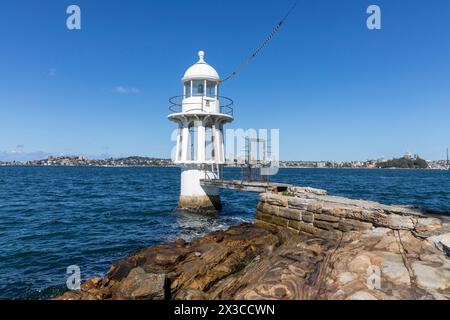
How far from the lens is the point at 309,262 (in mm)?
6855

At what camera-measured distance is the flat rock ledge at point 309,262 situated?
5.52m

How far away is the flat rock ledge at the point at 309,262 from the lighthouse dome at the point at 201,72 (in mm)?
12772

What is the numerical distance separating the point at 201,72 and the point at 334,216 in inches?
594

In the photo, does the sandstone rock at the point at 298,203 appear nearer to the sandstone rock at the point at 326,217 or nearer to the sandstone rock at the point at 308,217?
the sandstone rock at the point at 308,217

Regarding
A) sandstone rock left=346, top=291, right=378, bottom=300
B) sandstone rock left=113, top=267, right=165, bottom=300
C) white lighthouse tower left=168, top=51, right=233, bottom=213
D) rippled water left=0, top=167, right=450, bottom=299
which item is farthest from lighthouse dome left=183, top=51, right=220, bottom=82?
sandstone rock left=346, top=291, right=378, bottom=300

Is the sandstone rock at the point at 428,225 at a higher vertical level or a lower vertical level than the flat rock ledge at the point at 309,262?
higher

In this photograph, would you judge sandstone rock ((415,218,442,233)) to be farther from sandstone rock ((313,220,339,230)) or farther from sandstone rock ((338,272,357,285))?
sandstone rock ((338,272,357,285))

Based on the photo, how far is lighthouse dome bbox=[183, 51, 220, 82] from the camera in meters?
21.6

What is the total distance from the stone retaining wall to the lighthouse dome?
1123 cm

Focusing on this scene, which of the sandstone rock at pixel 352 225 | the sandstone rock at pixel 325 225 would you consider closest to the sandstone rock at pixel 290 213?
the sandstone rock at pixel 325 225

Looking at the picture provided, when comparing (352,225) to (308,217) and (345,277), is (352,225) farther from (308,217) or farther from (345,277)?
(345,277)
